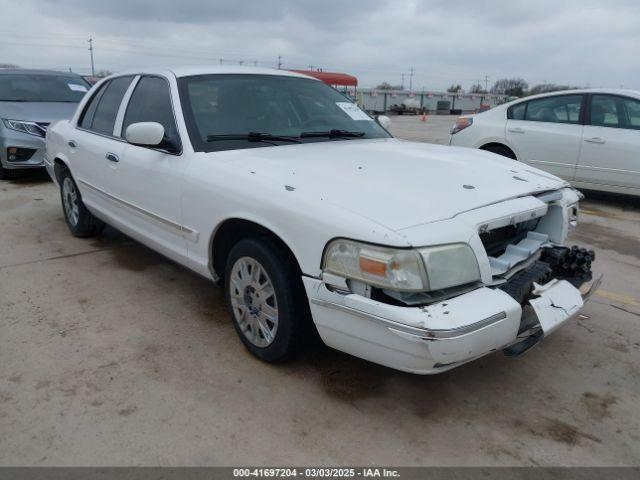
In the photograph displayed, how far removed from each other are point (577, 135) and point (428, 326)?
5.59 meters

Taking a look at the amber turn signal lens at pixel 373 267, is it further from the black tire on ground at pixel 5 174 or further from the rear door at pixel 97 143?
the black tire on ground at pixel 5 174

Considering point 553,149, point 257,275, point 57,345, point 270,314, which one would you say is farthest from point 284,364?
point 553,149

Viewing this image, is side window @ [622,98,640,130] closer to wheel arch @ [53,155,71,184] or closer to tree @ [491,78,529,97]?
wheel arch @ [53,155,71,184]

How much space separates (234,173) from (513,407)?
1857mm

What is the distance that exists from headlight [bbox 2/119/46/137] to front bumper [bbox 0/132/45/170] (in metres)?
0.06

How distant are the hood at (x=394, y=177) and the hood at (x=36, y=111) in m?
5.98

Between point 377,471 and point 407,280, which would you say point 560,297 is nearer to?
point 407,280

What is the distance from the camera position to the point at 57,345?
317 centimetres

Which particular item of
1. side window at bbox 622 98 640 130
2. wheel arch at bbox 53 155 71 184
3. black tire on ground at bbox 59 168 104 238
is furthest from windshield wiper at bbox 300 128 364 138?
side window at bbox 622 98 640 130

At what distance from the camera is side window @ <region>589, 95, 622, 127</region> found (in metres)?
6.52

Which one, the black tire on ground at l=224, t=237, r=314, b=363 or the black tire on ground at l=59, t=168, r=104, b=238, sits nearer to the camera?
the black tire on ground at l=224, t=237, r=314, b=363

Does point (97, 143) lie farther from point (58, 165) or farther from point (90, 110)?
point (58, 165)

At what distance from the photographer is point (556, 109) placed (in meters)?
6.98

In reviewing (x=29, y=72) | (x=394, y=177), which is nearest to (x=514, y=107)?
(x=394, y=177)
